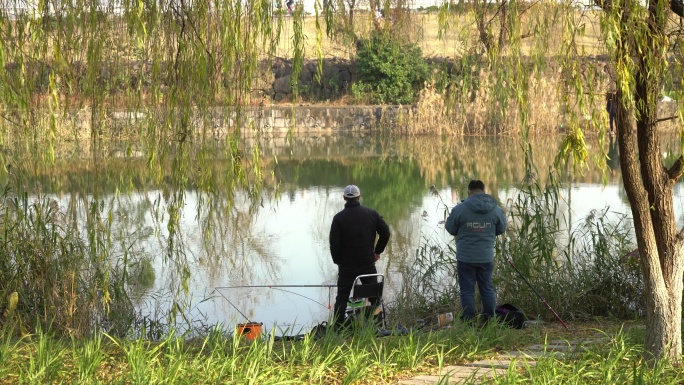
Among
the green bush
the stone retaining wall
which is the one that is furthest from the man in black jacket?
the green bush

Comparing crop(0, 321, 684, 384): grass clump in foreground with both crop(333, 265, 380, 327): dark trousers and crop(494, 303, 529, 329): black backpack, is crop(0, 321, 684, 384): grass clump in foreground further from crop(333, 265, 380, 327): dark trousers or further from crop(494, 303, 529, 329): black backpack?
crop(333, 265, 380, 327): dark trousers

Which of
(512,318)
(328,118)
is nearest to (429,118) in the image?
(328,118)

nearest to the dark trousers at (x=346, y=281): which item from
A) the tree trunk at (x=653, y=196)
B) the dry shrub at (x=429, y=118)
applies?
the tree trunk at (x=653, y=196)

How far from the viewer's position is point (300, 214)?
15.3m

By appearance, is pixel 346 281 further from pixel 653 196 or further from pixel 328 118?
pixel 328 118

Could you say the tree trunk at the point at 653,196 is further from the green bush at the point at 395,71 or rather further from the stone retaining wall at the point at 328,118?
the green bush at the point at 395,71

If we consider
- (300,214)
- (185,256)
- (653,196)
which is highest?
(653,196)

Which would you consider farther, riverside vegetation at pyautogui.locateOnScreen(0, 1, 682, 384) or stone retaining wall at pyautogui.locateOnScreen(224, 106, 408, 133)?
stone retaining wall at pyautogui.locateOnScreen(224, 106, 408, 133)

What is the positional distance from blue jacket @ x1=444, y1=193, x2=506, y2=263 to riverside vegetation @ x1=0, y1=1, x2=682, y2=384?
772mm

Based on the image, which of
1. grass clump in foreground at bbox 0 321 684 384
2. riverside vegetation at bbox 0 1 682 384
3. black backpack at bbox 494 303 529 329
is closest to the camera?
grass clump in foreground at bbox 0 321 684 384

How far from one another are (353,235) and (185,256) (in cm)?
144

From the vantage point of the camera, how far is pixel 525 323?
7.15 meters

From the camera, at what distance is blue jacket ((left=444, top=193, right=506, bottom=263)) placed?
744 centimetres

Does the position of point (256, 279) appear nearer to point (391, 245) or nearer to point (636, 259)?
point (391, 245)
